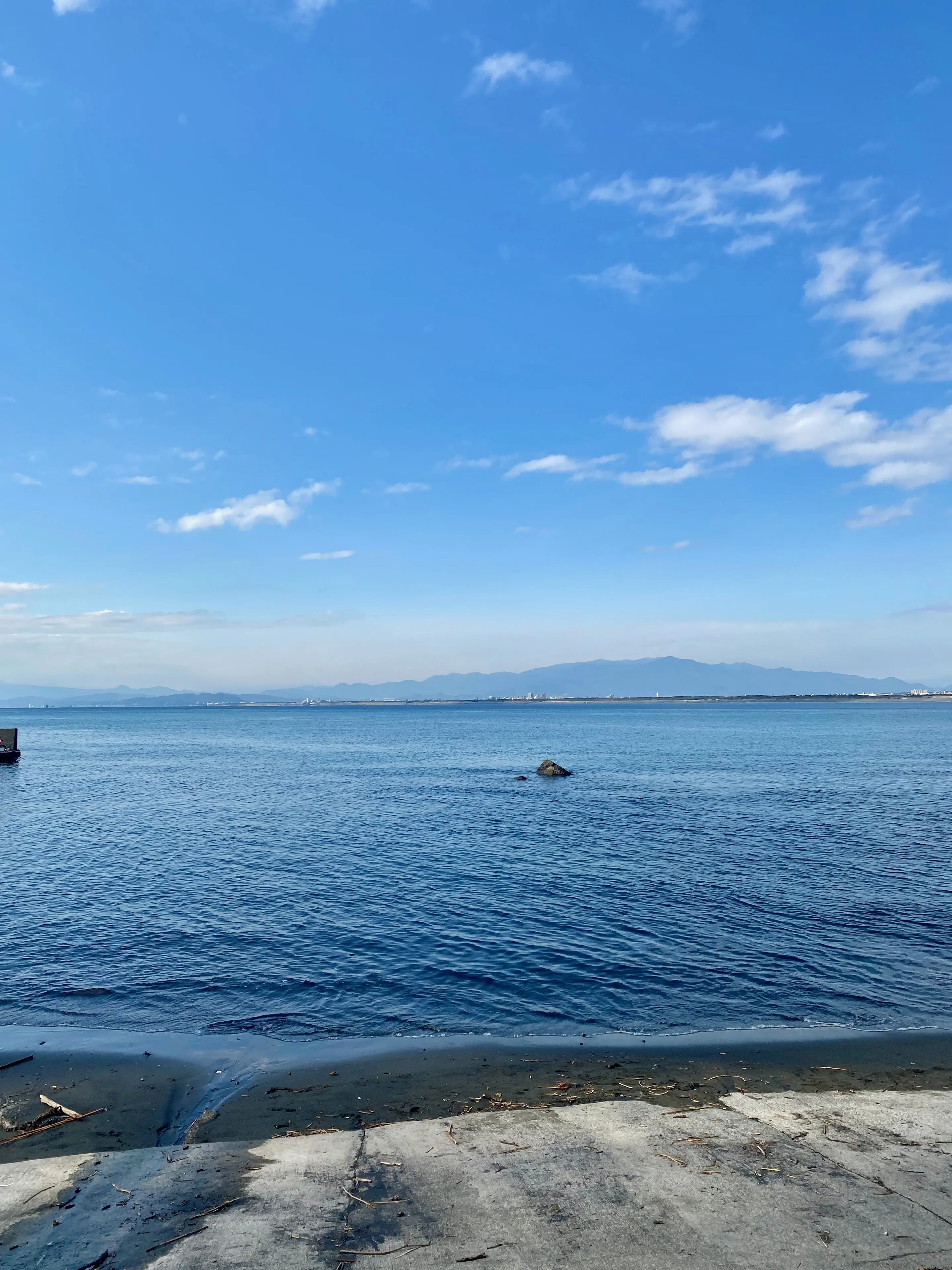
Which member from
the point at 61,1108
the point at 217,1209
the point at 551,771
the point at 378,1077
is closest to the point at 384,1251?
the point at 217,1209

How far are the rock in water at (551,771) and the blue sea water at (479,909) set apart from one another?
10.4m

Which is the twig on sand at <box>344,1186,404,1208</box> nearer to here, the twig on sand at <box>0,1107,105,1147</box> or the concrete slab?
the concrete slab

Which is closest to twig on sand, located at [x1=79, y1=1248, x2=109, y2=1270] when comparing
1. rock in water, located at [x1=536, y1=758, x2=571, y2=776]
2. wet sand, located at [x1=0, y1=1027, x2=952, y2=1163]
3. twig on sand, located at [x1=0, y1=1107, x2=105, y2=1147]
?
wet sand, located at [x1=0, y1=1027, x2=952, y2=1163]

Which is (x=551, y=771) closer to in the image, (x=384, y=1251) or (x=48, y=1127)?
(x=48, y=1127)

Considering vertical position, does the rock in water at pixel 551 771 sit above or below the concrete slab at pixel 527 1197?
below

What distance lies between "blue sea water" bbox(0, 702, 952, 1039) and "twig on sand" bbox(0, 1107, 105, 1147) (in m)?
5.25

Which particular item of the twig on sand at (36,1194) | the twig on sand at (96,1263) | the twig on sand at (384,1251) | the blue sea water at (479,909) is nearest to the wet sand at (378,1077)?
the blue sea water at (479,909)

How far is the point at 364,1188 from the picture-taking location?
36.6 feet

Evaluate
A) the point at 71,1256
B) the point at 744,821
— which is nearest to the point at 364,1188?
the point at 71,1256

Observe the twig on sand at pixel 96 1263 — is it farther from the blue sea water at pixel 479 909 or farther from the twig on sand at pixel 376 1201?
the blue sea water at pixel 479 909

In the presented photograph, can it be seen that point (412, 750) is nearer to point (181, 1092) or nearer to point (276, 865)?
point (276, 865)

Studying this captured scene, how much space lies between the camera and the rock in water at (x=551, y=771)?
8419cm

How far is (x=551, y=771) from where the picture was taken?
84.7 meters

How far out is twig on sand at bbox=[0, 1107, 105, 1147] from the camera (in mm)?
13945
